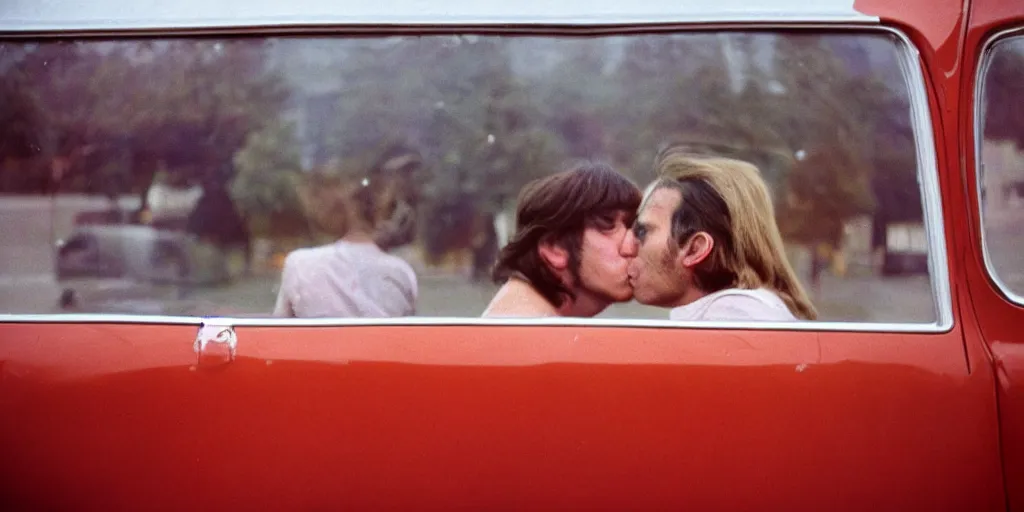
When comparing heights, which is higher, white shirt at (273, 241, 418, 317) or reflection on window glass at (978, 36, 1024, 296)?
reflection on window glass at (978, 36, 1024, 296)

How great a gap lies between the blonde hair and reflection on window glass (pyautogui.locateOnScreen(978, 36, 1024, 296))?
1.50 feet

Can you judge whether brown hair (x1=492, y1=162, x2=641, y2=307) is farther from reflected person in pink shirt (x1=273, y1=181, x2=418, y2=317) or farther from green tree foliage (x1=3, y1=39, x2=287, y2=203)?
green tree foliage (x1=3, y1=39, x2=287, y2=203)

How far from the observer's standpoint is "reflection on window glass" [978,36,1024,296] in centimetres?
217

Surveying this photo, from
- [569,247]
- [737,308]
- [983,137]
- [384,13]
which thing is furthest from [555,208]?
[983,137]

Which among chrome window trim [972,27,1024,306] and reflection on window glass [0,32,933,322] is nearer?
chrome window trim [972,27,1024,306]

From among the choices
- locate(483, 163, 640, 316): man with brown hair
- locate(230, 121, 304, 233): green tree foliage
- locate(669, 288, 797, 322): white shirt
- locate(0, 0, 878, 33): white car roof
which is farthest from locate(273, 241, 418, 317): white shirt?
locate(669, 288, 797, 322): white shirt

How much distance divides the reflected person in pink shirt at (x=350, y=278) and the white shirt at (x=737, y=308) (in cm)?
71

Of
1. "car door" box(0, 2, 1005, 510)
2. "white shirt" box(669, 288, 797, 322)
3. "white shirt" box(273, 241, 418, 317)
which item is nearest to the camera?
"car door" box(0, 2, 1005, 510)

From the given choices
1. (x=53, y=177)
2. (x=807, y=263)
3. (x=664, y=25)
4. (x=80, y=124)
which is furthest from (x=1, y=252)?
(x=807, y=263)

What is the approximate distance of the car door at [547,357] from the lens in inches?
83.4

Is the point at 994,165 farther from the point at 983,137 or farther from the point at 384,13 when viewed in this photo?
the point at 384,13

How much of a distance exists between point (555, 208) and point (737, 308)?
526mm

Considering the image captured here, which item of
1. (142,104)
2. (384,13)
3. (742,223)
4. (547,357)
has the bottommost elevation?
(547,357)

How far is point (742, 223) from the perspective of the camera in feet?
7.63
